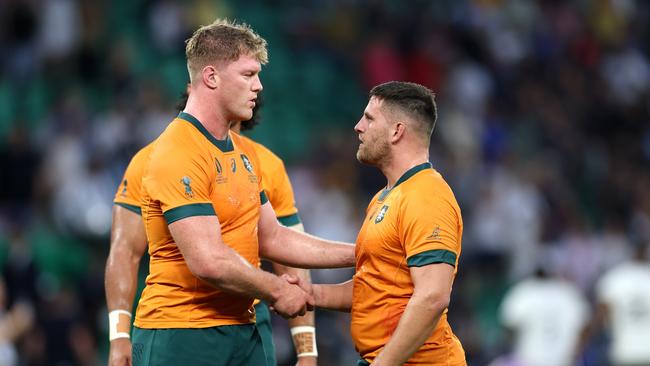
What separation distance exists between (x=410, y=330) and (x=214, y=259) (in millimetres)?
921

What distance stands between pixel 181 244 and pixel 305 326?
163 centimetres

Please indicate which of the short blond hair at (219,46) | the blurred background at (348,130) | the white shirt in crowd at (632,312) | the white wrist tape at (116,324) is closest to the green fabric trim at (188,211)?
the short blond hair at (219,46)

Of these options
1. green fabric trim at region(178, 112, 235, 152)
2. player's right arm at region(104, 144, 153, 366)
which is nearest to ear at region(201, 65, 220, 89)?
green fabric trim at region(178, 112, 235, 152)

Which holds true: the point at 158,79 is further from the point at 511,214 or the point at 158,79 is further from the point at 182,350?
the point at 182,350

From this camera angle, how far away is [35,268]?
11.5 m

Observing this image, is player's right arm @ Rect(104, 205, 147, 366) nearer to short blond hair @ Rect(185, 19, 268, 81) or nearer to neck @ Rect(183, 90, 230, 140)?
neck @ Rect(183, 90, 230, 140)

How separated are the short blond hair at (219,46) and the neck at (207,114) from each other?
0.42 ft

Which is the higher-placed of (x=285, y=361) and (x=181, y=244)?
(x=181, y=244)

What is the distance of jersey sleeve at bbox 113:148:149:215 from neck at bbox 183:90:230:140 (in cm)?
85

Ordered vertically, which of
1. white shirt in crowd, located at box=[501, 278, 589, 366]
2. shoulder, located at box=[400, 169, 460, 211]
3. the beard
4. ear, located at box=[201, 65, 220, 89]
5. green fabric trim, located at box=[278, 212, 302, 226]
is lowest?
white shirt in crowd, located at box=[501, 278, 589, 366]

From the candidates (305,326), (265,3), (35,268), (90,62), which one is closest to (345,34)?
(265,3)

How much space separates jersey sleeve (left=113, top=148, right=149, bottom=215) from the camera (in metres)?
6.48

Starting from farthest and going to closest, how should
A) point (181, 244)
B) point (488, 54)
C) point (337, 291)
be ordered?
point (488, 54) < point (337, 291) < point (181, 244)

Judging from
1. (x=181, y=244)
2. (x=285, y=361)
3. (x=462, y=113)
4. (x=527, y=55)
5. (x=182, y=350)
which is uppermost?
(x=527, y=55)
